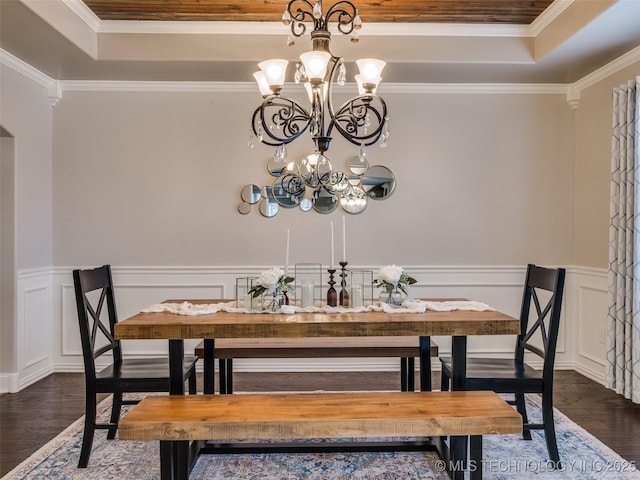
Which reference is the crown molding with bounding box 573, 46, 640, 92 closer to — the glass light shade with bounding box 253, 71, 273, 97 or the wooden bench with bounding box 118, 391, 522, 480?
the glass light shade with bounding box 253, 71, 273, 97

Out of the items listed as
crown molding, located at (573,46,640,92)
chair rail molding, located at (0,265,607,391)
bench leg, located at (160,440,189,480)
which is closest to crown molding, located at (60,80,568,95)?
crown molding, located at (573,46,640,92)

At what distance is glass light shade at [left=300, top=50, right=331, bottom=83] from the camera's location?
7.20ft

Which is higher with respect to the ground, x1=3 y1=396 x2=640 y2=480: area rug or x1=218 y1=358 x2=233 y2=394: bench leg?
x1=218 y1=358 x2=233 y2=394: bench leg

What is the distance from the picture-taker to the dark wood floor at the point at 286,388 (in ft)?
8.99

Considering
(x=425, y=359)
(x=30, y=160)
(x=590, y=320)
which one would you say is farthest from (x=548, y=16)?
(x=30, y=160)

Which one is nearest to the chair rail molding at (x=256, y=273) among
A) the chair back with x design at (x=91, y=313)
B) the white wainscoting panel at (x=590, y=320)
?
the white wainscoting panel at (x=590, y=320)

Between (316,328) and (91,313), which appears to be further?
(91,313)

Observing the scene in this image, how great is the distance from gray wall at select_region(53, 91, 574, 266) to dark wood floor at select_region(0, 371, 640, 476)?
0.98 m

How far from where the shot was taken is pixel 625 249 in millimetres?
3375

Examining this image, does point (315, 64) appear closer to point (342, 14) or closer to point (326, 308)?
point (342, 14)

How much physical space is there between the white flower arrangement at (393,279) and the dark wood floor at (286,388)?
1436 millimetres

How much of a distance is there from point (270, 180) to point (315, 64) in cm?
203

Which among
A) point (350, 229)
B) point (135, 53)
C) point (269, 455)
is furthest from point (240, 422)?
point (135, 53)

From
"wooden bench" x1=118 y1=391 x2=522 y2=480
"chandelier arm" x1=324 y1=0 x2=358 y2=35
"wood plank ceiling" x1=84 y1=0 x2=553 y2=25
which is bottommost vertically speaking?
"wooden bench" x1=118 y1=391 x2=522 y2=480
